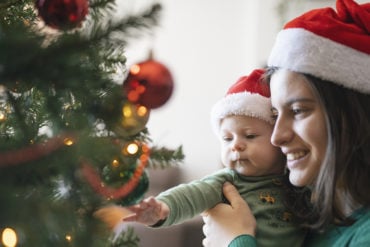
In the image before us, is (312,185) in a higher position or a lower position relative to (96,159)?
lower

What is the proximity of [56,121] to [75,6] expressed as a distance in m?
0.14

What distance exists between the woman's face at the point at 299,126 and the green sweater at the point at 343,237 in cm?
10

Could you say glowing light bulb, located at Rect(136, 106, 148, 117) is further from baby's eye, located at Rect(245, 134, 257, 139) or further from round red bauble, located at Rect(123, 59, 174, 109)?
baby's eye, located at Rect(245, 134, 257, 139)

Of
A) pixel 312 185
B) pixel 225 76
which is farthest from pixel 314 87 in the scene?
pixel 225 76

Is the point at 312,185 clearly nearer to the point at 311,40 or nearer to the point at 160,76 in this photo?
the point at 311,40

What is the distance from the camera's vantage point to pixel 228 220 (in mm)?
941

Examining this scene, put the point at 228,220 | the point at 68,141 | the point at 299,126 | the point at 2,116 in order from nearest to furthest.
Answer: the point at 68,141, the point at 2,116, the point at 299,126, the point at 228,220

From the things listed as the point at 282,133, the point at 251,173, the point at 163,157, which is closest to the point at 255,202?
the point at 251,173

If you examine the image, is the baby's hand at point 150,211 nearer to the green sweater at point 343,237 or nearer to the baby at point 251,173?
the baby at point 251,173

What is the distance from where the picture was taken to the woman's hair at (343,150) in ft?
2.67

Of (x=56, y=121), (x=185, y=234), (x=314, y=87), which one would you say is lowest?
(x=185, y=234)

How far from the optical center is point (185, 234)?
2.47 metres

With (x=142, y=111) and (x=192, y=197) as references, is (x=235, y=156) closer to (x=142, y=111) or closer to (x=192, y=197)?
(x=192, y=197)

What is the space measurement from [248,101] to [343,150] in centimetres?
24
